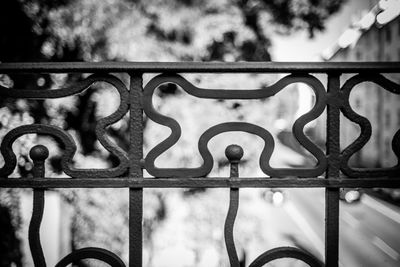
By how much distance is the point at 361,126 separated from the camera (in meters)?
1.06

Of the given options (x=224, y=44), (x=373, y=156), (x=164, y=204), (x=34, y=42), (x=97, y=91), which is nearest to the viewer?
(x=34, y=42)

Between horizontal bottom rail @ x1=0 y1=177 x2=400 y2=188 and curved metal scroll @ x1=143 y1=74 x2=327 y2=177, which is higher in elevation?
curved metal scroll @ x1=143 y1=74 x2=327 y2=177

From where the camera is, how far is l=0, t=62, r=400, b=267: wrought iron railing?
1042 millimetres

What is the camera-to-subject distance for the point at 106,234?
3.65 metres

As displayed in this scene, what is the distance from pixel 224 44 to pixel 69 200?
2.15 meters

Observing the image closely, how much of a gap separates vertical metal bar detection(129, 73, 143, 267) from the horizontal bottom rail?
1.4 inches

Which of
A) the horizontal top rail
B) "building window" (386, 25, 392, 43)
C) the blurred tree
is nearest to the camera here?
the horizontal top rail

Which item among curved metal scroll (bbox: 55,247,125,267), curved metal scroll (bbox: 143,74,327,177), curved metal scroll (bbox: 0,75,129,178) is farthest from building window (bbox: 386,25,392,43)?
curved metal scroll (bbox: 55,247,125,267)

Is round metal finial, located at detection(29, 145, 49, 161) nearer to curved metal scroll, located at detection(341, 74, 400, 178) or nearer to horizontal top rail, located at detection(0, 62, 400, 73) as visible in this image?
horizontal top rail, located at detection(0, 62, 400, 73)

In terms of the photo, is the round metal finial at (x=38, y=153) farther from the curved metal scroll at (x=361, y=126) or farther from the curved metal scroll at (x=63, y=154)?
the curved metal scroll at (x=361, y=126)

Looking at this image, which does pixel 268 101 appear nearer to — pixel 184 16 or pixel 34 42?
pixel 184 16

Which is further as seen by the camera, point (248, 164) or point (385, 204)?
point (385, 204)

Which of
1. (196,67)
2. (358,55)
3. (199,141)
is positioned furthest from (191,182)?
(358,55)

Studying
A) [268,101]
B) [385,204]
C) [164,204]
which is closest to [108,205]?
[164,204]
